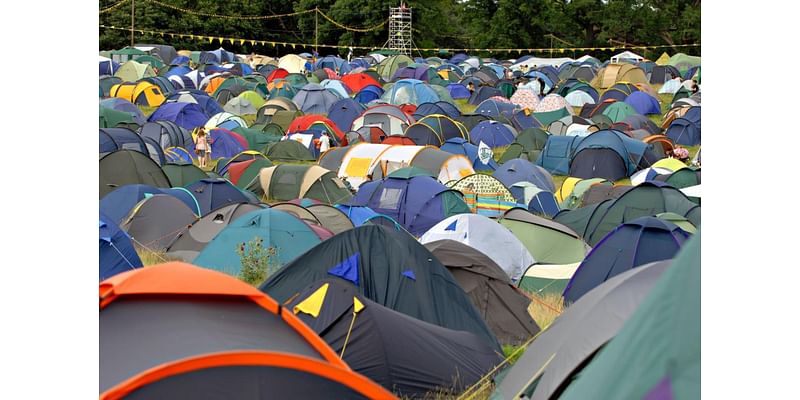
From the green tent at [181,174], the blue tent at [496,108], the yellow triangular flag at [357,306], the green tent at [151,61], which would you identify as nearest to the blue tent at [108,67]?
the green tent at [151,61]

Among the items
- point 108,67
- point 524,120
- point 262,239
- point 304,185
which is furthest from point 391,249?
point 108,67

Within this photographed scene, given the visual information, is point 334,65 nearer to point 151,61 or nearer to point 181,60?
point 181,60

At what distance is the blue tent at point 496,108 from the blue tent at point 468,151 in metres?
8.92

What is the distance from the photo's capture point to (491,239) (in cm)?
1338

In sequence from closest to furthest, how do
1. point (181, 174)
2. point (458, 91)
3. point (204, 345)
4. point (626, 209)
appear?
point (204, 345), point (626, 209), point (181, 174), point (458, 91)

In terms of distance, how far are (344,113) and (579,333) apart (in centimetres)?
2821

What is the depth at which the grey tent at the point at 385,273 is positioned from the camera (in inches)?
334

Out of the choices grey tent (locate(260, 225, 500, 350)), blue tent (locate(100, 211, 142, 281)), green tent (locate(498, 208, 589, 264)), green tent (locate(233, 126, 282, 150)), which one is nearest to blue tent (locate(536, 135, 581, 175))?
green tent (locate(233, 126, 282, 150))

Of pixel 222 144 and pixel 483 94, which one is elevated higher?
pixel 483 94

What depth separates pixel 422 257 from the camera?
28.9 feet
